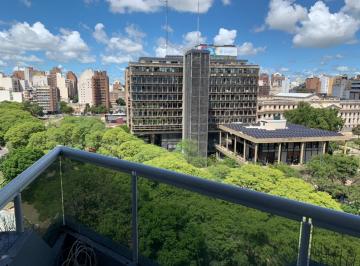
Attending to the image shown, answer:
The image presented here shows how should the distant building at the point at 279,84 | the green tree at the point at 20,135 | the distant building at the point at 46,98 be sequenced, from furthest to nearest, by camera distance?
the distant building at the point at 279,84
the distant building at the point at 46,98
the green tree at the point at 20,135

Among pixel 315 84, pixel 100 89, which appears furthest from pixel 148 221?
pixel 315 84

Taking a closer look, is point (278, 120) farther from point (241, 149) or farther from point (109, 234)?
point (109, 234)

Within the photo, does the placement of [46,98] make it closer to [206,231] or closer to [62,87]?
[62,87]

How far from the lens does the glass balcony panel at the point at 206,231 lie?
4.54ft

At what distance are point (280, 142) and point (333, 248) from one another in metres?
29.1

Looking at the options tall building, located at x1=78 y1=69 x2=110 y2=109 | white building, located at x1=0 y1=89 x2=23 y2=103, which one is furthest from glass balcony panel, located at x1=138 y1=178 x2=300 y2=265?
tall building, located at x1=78 y1=69 x2=110 y2=109

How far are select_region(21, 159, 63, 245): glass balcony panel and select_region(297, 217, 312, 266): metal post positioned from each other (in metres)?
1.56

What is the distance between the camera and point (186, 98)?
35000mm

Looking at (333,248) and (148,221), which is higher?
(333,248)

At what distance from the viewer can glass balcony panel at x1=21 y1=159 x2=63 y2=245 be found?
1.87 m

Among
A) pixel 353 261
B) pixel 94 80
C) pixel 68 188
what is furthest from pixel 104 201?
pixel 94 80

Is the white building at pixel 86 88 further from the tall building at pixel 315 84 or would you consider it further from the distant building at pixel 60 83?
the tall building at pixel 315 84

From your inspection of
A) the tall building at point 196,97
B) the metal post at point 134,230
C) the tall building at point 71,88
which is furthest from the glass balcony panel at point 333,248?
the tall building at point 71,88

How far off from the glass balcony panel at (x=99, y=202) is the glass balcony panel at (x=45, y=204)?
2.8 inches
